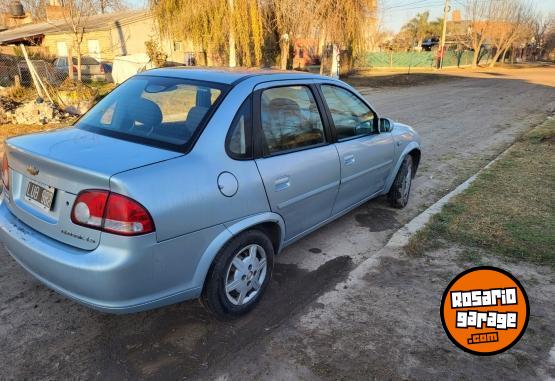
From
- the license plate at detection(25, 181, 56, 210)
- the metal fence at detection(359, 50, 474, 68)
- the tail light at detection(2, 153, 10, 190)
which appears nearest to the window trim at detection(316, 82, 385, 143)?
the license plate at detection(25, 181, 56, 210)

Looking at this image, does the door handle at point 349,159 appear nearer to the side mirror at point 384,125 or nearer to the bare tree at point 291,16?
the side mirror at point 384,125

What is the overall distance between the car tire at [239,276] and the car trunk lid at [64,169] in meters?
0.72

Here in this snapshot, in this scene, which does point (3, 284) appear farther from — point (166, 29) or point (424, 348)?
point (166, 29)

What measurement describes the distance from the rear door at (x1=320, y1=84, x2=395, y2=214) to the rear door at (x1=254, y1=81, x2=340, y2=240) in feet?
0.58

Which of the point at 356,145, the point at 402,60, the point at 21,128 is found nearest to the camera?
the point at 356,145

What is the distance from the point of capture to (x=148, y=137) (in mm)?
2848

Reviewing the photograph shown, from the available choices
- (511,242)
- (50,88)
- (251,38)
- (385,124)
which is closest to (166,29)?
(251,38)

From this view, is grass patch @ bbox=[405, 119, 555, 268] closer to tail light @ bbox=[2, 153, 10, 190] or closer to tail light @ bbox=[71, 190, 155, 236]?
tail light @ bbox=[71, 190, 155, 236]

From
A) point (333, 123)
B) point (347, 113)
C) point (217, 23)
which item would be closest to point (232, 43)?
point (217, 23)

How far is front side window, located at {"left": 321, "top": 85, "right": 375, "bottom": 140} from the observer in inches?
152

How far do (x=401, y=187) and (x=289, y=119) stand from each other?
2288 mm

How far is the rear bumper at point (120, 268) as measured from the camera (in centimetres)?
228

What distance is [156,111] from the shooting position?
3191 mm

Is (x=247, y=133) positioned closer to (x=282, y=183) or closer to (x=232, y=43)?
(x=282, y=183)
